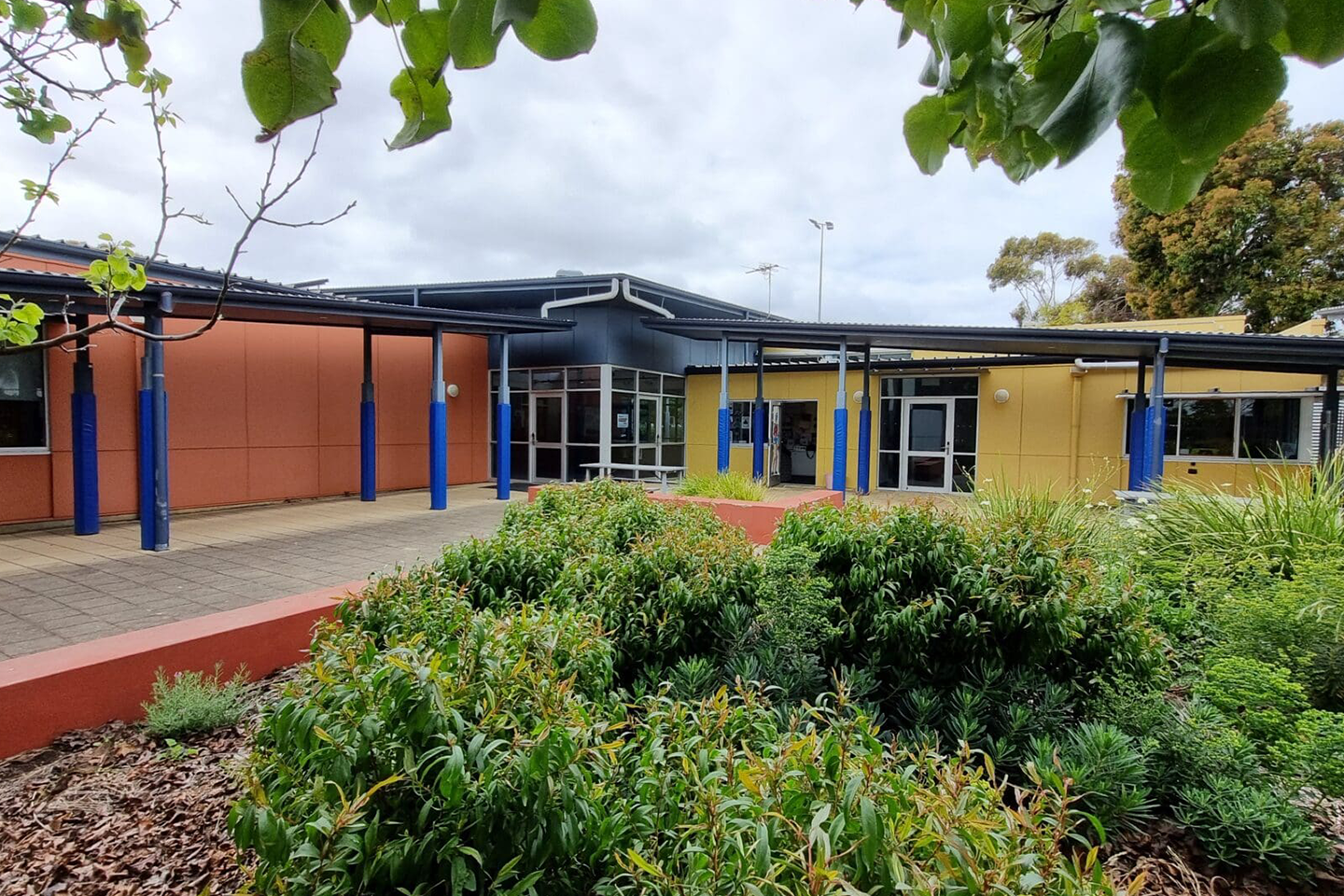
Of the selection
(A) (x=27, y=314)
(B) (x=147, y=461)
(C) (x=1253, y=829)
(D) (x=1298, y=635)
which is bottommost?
(C) (x=1253, y=829)

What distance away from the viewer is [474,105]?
3.21 ft

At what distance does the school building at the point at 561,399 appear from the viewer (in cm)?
932

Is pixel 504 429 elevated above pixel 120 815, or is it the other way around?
pixel 504 429

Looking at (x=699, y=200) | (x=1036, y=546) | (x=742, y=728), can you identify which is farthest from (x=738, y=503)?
(x=699, y=200)

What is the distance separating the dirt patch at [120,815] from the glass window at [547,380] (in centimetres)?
1248

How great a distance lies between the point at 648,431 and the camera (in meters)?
16.2

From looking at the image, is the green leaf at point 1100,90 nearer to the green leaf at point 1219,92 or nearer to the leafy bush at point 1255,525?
the green leaf at point 1219,92

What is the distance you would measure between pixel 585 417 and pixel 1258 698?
13111mm

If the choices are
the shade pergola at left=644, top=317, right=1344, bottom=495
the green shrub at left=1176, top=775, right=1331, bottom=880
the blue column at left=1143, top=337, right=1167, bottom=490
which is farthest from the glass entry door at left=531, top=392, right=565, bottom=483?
the green shrub at left=1176, top=775, right=1331, bottom=880

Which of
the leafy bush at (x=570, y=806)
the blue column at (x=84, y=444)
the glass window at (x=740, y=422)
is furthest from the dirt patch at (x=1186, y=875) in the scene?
the glass window at (x=740, y=422)

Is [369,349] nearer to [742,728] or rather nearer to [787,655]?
[787,655]

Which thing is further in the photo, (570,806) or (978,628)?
(978,628)

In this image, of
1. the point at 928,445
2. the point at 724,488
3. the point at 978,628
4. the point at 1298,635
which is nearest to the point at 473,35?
the point at 978,628

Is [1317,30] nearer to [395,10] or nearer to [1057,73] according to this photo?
[1057,73]
